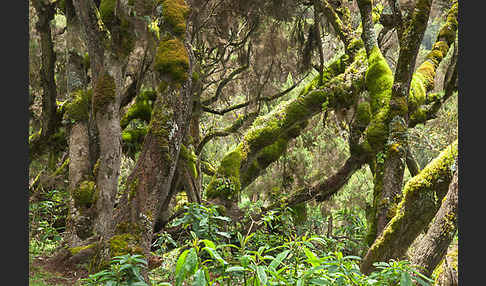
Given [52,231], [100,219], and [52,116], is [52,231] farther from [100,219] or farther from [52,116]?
[52,116]

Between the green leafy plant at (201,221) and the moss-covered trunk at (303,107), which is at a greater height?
the moss-covered trunk at (303,107)

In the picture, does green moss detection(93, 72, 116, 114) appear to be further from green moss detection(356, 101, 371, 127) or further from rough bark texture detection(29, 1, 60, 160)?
green moss detection(356, 101, 371, 127)

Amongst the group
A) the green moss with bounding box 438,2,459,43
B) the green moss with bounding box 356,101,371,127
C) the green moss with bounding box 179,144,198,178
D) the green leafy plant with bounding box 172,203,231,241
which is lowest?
the green leafy plant with bounding box 172,203,231,241

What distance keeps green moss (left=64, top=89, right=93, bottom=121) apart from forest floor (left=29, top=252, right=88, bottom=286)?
84.2 inches

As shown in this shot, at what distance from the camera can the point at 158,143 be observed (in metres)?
4.57

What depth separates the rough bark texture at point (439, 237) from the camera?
383cm

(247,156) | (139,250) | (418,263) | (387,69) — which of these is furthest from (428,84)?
(139,250)

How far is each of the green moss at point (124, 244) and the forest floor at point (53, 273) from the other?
125 cm

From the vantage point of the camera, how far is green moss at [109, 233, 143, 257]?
4.17m

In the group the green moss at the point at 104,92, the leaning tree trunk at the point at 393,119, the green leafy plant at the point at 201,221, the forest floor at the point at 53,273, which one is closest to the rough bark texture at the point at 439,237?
the green leafy plant at the point at 201,221

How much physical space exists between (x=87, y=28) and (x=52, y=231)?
308 cm

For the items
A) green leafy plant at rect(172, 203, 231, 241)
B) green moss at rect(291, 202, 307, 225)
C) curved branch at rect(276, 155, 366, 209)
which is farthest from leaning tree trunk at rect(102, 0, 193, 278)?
green moss at rect(291, 202, 307, 225)

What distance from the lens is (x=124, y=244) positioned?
4.21m

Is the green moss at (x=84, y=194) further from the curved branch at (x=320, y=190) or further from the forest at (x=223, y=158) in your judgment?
the curved branch at (x=320, y=190)
